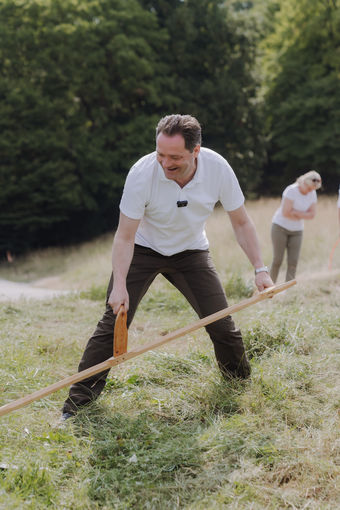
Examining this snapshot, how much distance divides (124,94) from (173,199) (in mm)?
17125

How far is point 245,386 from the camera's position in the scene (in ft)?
11.6

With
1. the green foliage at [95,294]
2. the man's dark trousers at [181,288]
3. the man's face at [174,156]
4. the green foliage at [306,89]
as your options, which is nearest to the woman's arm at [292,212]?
the green foliage at [95,294]

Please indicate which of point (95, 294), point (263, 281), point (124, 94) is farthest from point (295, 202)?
point (124, 94)

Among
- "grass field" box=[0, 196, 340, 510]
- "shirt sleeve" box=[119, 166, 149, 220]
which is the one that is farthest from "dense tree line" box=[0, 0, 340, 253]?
"shirt sleeve" box=[119, 166, 149, 220]

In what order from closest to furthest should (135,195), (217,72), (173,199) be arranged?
(135,195), (173,199), (217,72)

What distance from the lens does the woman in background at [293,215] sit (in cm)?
646

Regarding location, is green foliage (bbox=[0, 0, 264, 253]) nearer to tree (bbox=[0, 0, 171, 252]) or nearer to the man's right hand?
tree (bbox=[0, 0, 171, 252])

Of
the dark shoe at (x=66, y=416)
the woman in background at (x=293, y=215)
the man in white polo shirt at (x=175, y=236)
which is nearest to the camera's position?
the man in white polo shirt at (x=175, y=236)

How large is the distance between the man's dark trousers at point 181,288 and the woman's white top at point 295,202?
3298 millimetres

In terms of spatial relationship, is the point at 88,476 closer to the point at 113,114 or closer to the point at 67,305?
the point at 67,305

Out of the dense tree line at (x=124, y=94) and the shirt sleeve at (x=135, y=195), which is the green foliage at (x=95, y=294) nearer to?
the shirt sleeve at (x=135, y=195)

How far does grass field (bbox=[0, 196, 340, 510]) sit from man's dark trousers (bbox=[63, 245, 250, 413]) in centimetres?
14

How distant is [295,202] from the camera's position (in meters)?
6.50

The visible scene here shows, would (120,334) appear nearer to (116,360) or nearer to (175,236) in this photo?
(116,360)
